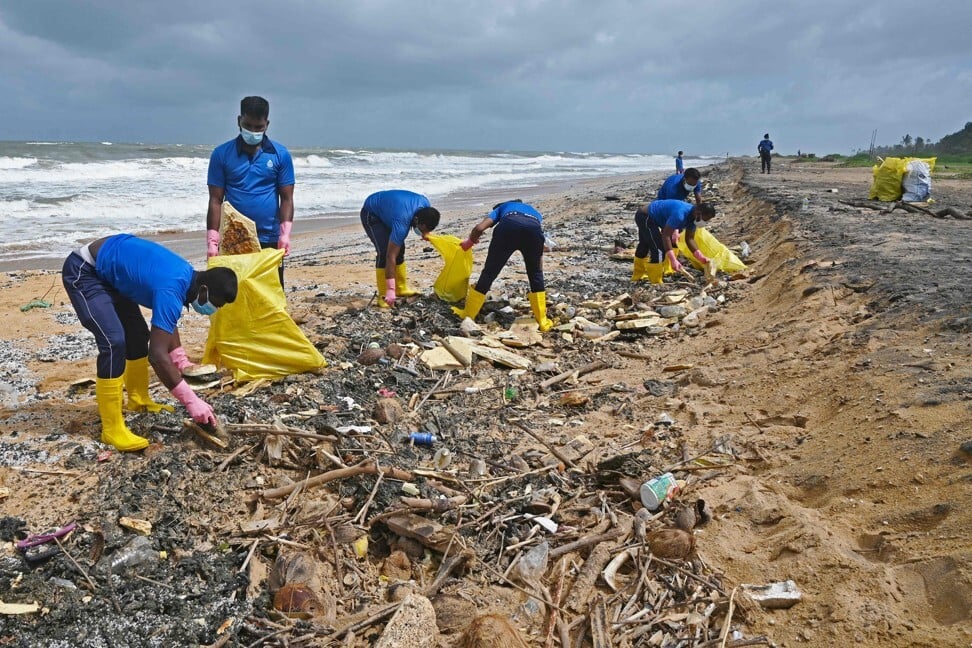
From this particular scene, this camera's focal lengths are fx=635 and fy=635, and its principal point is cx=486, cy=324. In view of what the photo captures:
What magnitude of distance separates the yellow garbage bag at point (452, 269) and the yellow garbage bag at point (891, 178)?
10207 millimetres

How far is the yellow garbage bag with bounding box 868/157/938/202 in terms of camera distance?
12422 mm

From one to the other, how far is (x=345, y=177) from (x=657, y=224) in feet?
79.0

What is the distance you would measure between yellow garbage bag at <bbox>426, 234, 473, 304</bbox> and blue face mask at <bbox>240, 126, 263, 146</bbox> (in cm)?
215

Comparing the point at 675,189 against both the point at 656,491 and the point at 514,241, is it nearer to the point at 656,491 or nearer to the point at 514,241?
the point at 514,241

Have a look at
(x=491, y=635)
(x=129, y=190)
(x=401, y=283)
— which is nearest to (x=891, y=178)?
(x=401, y=283)

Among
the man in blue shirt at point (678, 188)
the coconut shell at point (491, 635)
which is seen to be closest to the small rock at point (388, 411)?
the coconut shell at point (491, 635)

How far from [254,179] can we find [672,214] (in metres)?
5.00

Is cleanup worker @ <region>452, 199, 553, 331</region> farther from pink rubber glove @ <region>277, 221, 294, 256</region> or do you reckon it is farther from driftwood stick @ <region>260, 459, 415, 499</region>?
driftwood stick @ <region>260, 459, 415, 499</region>

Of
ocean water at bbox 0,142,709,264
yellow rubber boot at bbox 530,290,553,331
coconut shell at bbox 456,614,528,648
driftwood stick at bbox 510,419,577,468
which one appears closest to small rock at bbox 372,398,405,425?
driftwood stick at bbox 510,419,577,468

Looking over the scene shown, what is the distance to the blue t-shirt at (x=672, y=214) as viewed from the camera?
7809 mm

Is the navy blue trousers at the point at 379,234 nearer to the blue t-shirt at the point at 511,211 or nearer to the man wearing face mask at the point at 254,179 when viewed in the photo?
the blue t-shirt at the point at 511,211

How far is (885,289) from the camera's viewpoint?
18.8 feet

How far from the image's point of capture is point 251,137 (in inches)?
191

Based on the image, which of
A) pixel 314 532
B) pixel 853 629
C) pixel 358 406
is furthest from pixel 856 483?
pixel 358 406
